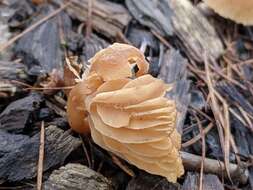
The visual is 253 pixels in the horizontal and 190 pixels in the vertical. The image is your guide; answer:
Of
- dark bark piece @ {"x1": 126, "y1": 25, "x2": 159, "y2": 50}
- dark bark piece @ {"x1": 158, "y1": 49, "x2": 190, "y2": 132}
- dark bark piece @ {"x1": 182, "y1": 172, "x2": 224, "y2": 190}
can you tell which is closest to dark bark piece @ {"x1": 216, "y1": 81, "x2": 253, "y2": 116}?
dark bark piece @ {"x1": 158, "y1": 49, "x2": 190, "y2": 132}

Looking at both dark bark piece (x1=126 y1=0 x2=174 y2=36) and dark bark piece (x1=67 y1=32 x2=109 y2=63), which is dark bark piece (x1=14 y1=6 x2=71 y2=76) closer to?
dark bark piece (x1=67 y1=32 x2=109 y2=63)

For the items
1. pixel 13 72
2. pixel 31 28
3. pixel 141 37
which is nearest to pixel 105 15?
pixel 141 37

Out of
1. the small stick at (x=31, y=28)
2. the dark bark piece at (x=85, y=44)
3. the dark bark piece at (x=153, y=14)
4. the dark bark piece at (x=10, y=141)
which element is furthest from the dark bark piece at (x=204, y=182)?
the small stick at (x=31, y=28)

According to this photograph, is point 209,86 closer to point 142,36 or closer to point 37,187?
point 142,36

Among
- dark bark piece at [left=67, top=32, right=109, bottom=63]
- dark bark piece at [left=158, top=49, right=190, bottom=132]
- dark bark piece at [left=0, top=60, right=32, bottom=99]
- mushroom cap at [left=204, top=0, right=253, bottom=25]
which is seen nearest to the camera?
dark bark piece at [left=0, top=60, right=32, bottom=99]

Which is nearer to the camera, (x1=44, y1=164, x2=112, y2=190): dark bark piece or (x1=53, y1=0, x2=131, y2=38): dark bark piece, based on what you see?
(x1=44, y1=164, x2=112, y2=190): dark bark piece

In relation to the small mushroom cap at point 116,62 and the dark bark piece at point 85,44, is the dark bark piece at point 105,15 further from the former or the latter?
the small mushroom cap at point 116,62
